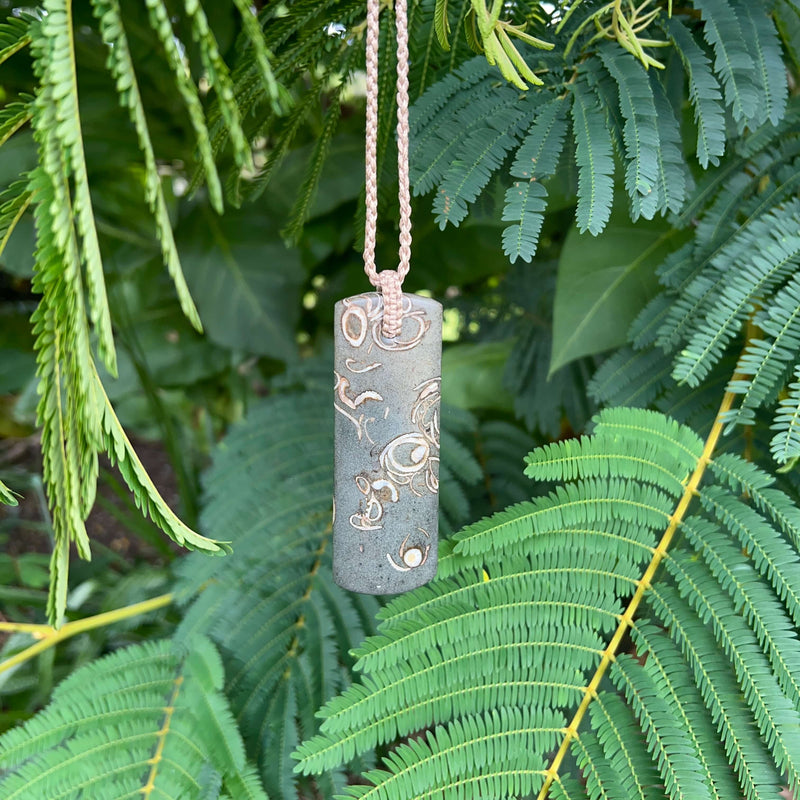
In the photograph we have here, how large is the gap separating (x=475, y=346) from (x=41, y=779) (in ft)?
2.49

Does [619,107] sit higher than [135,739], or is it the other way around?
[619,107]

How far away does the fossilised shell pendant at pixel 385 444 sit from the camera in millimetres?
505

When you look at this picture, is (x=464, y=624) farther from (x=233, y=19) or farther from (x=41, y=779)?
(x=233, y=19)

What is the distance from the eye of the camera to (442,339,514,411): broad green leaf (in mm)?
1037

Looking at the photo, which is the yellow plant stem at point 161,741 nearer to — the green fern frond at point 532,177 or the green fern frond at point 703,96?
the green fern frond at point 532,177

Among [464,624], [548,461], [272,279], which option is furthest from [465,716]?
[272,279]

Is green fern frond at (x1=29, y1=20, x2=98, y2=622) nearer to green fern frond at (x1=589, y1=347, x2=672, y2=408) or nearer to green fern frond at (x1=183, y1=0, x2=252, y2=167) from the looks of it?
green fern frond at (x1=183, y1=0, x2=252, y2=167)

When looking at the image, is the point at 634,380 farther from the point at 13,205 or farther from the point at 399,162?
the point at 13,205

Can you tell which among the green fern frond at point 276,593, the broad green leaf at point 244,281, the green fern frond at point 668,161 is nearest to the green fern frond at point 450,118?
the green fern frond at point 668,161

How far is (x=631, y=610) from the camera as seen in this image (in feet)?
1.75

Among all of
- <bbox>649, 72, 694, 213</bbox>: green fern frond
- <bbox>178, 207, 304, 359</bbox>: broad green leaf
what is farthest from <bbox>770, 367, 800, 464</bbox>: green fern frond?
<bbox>178, 207, 304, 359</bbox>: broad green leaf

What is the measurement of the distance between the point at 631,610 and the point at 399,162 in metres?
0.36

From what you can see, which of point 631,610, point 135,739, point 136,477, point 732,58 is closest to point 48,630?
point 135,739

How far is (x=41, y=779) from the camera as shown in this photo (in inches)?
22.9
